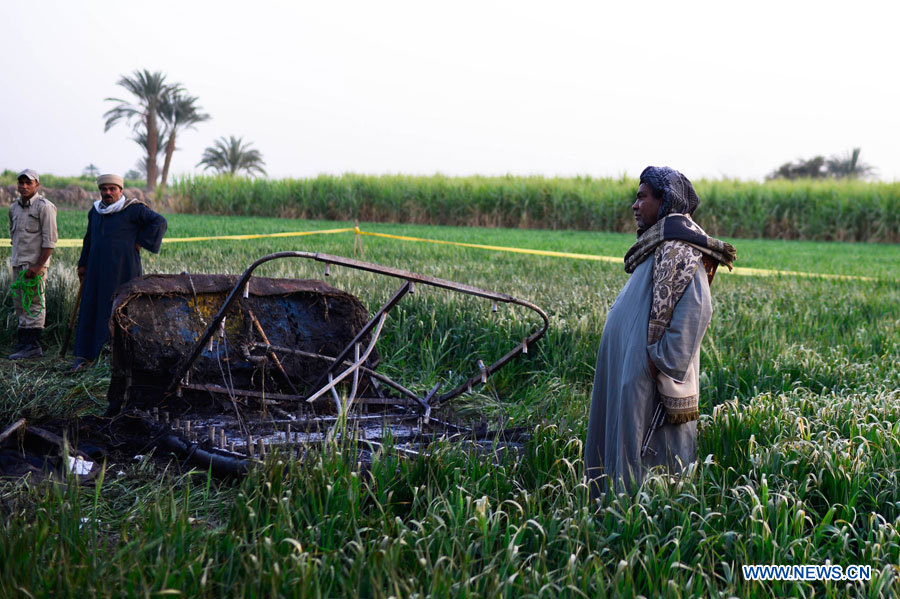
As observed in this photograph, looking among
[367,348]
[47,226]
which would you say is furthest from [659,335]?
[47,226]

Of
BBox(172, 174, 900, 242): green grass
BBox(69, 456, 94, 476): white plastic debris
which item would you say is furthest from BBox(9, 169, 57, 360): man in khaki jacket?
BBox(172, 174, 900, 242): green grass

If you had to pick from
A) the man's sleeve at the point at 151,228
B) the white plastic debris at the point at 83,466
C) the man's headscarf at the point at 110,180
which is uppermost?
the man's headscarf at the point at 110,180

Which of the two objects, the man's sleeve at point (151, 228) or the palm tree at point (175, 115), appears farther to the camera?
the palm tree at point (175, 115)

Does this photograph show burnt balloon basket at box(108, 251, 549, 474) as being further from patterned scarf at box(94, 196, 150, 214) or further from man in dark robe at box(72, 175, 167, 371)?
patterned scarf at box(94, 196, 150, 214)

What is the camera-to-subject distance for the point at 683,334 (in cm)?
328

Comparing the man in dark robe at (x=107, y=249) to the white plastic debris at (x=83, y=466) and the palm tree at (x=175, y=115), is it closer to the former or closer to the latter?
the white plastic debris at (x=83, y=466)

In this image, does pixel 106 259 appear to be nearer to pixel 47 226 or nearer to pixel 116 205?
pixel 116 205

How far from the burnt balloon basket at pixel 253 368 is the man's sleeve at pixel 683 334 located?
1.25m

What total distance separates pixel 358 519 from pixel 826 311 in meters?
7.34

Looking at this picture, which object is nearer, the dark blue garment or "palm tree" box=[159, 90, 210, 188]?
the dark blue garment

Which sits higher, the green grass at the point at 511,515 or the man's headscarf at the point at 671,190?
the man's headscarf at the point at 671,190

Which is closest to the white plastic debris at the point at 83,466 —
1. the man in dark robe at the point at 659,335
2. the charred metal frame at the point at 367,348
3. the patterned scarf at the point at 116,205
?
the charred metal frame at the point at 367,348

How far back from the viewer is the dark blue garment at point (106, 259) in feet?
23.4

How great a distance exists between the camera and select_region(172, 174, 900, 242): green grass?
26375 mm
